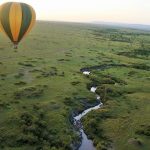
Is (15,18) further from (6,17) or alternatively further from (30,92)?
(30,92)

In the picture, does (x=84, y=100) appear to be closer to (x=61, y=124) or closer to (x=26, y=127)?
(x=61, y=124)

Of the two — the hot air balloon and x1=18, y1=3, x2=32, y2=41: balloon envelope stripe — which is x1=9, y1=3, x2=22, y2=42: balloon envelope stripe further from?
x1=18, y1=3, x2=32, y2=41: balloon envelope stripe

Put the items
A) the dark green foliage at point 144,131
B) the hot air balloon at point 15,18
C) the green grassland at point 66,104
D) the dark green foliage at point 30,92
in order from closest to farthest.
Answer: the green grassland at point 66,104 → the dark green foliage at point 144,131 → the hot air balloon at point 15,18 → the dark green foliage at point 30,92

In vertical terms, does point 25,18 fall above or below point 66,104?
above

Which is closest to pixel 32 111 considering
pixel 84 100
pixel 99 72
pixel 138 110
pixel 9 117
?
pixel 9 117

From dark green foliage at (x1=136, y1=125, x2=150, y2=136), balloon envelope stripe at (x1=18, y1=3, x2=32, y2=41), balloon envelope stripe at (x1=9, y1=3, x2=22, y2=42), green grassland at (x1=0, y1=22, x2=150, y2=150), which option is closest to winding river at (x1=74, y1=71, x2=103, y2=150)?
green grassland at (x1=0, y1=22, x2=150, y2=150)

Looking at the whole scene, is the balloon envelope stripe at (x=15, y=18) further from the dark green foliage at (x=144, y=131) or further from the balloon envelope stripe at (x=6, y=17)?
the dark green foliage at (x=144, y=131)

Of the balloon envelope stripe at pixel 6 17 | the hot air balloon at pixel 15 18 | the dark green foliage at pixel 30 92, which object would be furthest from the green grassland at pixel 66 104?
the balloon envelope stripe at pixel 6 17

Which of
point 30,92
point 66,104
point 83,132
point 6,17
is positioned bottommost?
point 83,132

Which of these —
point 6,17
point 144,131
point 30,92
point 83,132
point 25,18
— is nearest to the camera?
point 144,131

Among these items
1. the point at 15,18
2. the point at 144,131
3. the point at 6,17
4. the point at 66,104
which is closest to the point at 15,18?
the point at 15,18
